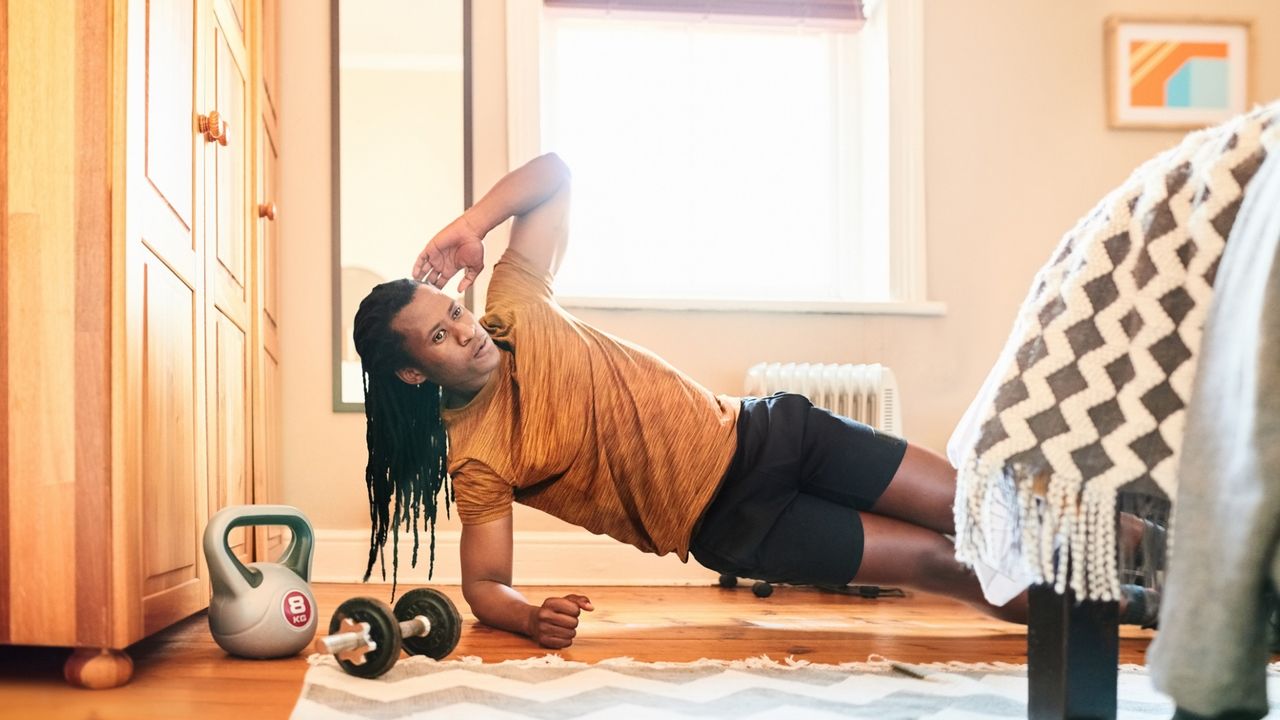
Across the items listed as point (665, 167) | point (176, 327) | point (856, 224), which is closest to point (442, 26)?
point (665, 167)

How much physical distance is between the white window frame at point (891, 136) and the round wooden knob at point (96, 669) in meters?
1.73

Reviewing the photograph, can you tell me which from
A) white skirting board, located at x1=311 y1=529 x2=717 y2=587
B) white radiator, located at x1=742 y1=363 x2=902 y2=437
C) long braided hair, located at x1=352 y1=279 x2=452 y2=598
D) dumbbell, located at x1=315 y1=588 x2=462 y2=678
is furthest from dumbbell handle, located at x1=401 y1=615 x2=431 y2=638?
white radiator, located at x1=742 y1=363 x2=902 y2=437

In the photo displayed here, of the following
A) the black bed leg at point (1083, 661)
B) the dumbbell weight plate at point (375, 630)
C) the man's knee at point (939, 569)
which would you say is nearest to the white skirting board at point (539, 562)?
the man's knee at point (939, 569)

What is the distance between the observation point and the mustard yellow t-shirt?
1881mm

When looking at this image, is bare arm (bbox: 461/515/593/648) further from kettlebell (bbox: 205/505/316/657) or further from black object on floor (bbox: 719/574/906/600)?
black object on floor (bbox: 719/574/906/600)

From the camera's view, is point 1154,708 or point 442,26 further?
point 442,26

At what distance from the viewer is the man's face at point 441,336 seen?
1776 mm

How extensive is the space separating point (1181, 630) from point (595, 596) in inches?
79.2

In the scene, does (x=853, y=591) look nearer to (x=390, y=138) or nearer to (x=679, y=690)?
(x=679, y=690)

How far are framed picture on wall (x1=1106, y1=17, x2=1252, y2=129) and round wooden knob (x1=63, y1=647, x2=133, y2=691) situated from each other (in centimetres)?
296

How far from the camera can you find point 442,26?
311 centimetres

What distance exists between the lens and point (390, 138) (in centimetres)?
309

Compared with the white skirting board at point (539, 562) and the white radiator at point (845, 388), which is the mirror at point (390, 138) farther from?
the white radiator at point (845, 388)

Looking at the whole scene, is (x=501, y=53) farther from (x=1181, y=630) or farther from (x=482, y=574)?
(x=1181, y=630)
